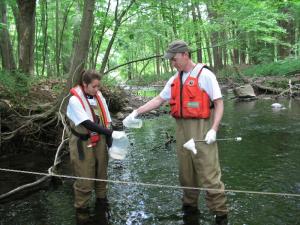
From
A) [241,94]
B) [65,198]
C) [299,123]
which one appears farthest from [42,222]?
[241,94]

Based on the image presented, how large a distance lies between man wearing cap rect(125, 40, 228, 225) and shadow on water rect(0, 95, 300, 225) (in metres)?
0.60

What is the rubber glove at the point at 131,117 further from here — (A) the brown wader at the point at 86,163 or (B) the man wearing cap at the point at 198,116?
(B) the man wearing cap at the point at 198,116

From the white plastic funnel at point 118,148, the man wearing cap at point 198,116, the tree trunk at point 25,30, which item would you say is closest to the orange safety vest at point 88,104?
the white plastic funnel at point 118,148

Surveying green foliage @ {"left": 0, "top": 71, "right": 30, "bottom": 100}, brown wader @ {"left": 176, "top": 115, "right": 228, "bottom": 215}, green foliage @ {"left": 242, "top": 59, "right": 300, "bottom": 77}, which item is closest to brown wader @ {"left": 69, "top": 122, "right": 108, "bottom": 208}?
brown wader @ {"left": 176, "top": 115, "right": 228, "bottom": 215}

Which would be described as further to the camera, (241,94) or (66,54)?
(66,54)

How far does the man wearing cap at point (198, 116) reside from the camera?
4.13 meters

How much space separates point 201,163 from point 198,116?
558mm

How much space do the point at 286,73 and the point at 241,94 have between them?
5.33 m

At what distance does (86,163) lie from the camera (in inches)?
180

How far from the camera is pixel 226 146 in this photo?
8.43 metres

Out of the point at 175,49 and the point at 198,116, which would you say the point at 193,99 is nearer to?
the point at 198,116

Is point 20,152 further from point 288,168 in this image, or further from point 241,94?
point 241,94

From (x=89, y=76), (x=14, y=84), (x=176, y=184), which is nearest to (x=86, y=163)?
(x=89, y=76)

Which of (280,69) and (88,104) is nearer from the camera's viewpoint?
(88,104)
